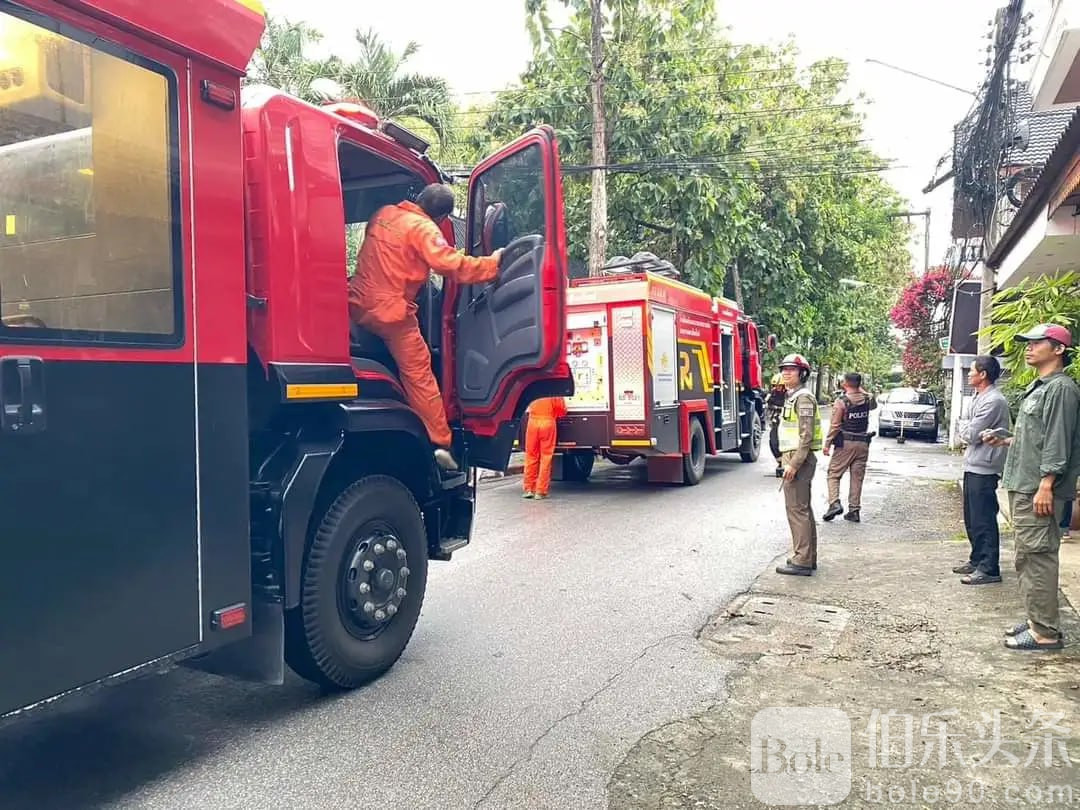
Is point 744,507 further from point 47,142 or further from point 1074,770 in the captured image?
point 47,142

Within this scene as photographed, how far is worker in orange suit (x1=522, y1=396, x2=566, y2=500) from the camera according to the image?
10617mm

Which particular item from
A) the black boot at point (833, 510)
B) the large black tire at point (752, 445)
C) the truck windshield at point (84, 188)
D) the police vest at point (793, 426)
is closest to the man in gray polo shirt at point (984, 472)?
the police vest at point (793, 426)

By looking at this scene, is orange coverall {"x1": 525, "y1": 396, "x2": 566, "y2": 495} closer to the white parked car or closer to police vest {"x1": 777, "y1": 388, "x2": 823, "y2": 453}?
police vest {"x1": 777, "y1": 388, "x2": 823, "y2": 453}

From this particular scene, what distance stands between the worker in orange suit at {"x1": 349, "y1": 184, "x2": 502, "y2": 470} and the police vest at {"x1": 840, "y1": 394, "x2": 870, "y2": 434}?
602 cm

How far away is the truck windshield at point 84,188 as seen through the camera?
2525 mm

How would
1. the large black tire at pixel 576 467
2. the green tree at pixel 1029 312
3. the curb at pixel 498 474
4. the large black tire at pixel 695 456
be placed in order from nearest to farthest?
the green tree at pixel 1029 312 → the large black tire at pixel 695 456 → the large black tire at pixel 576 467 → the curb at pixel 498 474

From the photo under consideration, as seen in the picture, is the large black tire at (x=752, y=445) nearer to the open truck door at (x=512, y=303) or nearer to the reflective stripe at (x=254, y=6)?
the open truck door at (x=512, y=303)

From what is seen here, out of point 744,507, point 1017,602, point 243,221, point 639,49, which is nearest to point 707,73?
point 639,49

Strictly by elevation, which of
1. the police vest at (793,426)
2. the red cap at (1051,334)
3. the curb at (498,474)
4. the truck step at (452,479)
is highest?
the red cap at (1051,334)

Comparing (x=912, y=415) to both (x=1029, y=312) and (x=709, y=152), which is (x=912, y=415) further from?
(x=1029, y=312)

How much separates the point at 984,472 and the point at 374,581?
4.61 metres

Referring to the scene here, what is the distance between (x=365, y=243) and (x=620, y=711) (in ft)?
8.58

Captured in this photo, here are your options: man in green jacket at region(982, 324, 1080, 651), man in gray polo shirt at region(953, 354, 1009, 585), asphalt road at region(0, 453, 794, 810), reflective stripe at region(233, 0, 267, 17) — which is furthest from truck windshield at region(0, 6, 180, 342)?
man in gray polo shirt at region(953, 354, 1009, 585)

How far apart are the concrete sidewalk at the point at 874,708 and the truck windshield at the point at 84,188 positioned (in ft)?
8.03
